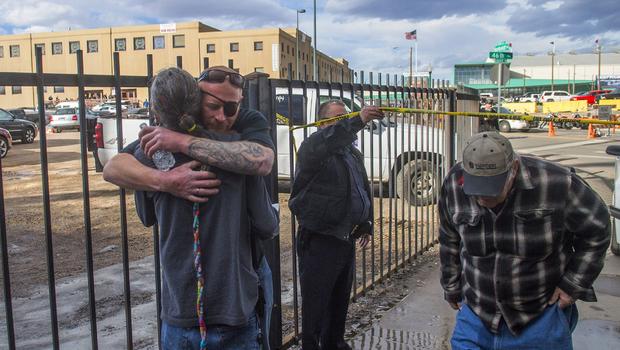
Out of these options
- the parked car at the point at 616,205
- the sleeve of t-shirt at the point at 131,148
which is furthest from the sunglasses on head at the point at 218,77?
the parked car at the point at 616,205

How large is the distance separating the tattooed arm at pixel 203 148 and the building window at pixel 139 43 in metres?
78.7

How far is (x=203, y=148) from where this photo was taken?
198cm

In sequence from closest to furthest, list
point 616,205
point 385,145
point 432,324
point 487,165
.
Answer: point 487,165 → point 432,324 → point 616,205 → point 385,145

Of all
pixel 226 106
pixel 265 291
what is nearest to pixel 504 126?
pixel 265 291

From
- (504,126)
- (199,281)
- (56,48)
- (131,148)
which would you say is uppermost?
(56,48)

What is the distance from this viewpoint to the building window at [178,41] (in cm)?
7406

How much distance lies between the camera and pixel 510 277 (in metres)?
2.41

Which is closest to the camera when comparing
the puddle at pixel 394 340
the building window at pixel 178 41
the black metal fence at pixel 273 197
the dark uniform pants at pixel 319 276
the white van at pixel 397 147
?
the black metal fence at pixel 273 197

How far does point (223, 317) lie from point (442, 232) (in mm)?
1214

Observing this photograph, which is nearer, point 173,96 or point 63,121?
point 173,96

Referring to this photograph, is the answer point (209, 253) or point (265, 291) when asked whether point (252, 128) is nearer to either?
point (209, 253)

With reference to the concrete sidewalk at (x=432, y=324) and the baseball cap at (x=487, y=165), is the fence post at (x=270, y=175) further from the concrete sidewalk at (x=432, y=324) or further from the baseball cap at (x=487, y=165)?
the baseball cap at (x=487, y=165)

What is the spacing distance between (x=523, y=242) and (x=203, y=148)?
55.1 inches

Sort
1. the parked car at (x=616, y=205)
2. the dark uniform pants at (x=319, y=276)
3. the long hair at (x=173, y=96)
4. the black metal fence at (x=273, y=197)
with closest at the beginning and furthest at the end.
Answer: the long hair at (x=173, y=96)
the black metal fence at (x=273, y=197)
the dark uniform pants at (x=319, y=276)
the parked car at (x=616, y=205)
